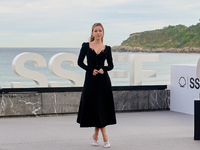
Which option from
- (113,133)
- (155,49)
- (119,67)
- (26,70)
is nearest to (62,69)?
(26,70)

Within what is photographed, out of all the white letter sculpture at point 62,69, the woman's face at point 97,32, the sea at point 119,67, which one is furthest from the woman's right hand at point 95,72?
the sea at point 119,67

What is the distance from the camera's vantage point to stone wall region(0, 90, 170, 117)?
8.17 metres

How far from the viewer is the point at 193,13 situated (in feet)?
196

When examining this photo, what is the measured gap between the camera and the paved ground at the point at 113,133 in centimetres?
558

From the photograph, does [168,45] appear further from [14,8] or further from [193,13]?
[14,8]

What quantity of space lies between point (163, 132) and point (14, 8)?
159ft

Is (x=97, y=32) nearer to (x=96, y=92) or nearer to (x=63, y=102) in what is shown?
(x=96, y=92)

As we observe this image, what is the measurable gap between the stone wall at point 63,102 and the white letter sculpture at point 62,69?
22.0 inches

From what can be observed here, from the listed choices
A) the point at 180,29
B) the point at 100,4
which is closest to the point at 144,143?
the point at 180,29

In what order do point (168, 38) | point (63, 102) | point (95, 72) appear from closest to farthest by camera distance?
point (95, 72) → point (63, 102) → point (168, 38)

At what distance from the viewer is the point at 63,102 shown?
8492 mm

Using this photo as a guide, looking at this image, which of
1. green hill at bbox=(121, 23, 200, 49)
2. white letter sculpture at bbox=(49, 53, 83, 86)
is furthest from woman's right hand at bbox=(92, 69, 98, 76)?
green hill at bbox=(121, 23, 200, 49)

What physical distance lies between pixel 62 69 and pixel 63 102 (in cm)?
87

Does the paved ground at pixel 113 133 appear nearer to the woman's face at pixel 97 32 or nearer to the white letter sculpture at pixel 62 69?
the white letter sculpture at pixel 62 69
